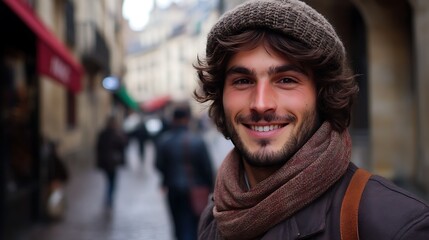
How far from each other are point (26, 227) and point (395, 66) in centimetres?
647

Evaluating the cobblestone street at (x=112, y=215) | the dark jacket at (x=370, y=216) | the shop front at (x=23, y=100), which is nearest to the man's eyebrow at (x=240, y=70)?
the dark jacket at (x=370, y=216)

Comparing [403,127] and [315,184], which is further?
[403,127]

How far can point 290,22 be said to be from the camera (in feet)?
5.48

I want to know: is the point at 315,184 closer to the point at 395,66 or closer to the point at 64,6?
the point at 395,66

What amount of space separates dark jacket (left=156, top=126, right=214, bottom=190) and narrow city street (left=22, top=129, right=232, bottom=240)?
1.97m

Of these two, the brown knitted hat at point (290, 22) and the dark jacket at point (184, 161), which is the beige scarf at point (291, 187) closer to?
the brown knitted hat at point (290, 22)

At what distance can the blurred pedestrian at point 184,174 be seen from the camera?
249 inches

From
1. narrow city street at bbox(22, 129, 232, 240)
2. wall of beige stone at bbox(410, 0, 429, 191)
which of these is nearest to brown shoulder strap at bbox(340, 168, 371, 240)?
wall of beige stone at bbox(410, 0, 429, 191)

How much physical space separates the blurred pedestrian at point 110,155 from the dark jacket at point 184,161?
4590mm

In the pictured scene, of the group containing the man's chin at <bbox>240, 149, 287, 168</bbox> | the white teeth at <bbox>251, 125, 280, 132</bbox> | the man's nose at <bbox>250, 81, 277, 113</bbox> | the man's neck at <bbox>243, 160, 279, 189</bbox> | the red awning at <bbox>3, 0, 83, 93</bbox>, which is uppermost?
the red awning at <bbox>3, 0, 83, 93</bbox>

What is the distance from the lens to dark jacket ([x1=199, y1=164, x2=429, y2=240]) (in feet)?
4.72

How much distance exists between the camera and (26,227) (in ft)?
29.2

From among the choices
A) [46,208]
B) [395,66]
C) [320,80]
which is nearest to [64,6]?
[46,208]

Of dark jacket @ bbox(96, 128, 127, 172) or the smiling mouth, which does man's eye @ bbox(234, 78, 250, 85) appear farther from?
dark jacket @ bbox(96, 128, 127, 172)
